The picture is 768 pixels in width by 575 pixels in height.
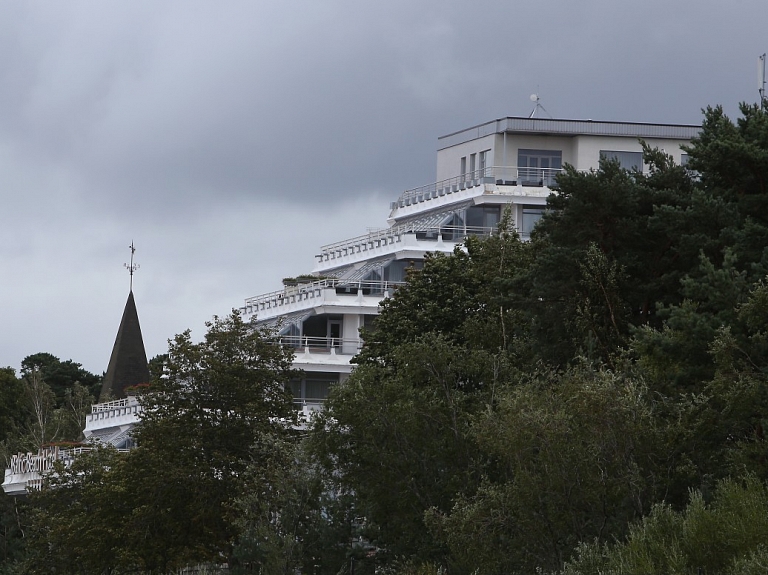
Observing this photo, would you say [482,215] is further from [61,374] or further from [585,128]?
[61,374]

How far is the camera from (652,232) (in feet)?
163

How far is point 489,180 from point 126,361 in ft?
115

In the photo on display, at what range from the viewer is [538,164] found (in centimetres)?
8725

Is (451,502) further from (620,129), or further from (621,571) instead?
(620,129)

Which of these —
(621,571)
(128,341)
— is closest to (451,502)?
(621,571)

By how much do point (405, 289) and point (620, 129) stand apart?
2741 cm

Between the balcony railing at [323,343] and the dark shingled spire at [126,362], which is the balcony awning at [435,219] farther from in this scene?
the dark shingled spire at [126,362]

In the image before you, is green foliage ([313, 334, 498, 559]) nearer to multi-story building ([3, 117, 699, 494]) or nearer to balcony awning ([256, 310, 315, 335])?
multi-story building ([3, 117, 699, 494])

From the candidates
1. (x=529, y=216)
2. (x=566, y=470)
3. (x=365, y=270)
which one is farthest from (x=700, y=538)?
(x=529, y=216)

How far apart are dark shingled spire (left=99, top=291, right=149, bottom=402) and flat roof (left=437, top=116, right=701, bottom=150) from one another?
32514 millimetres

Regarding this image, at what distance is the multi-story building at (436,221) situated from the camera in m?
80.9

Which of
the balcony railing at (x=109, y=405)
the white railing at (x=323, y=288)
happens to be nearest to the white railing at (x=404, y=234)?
the white railing at (x=323, y=288)

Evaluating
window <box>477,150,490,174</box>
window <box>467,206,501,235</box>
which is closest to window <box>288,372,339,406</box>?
window <box>467,206,501,235</box>

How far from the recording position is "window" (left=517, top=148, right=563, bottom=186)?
86.0 metres
